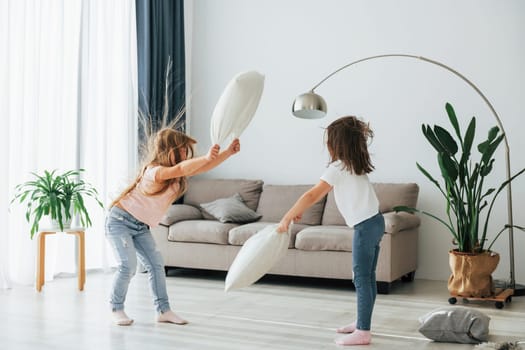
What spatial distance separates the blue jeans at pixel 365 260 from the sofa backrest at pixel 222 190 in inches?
105

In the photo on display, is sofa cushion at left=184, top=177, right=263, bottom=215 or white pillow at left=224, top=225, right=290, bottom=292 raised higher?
sofa cushion at left=184, top=177, right=263, bottom=215

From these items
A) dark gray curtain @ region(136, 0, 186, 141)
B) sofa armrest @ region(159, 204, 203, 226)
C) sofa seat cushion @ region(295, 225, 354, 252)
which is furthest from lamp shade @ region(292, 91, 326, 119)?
dark gray curtain @ region(136, 0, 186, 141)

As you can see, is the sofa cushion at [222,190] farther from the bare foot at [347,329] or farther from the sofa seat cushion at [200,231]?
the bare foot at [347,329]

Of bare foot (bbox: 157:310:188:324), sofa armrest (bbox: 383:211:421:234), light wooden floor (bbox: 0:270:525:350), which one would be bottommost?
light wooden floor (bbox: 0:270:525:350)

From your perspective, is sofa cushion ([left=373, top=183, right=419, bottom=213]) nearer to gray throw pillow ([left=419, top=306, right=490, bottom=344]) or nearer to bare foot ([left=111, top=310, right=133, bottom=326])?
gray throw pillow ([left=419, top=306, right=490, bottom=344])

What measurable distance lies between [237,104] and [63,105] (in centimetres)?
321

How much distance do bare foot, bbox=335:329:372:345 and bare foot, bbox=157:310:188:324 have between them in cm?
93

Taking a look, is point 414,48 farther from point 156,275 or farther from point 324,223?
point 156,275

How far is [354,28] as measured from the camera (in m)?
5.86

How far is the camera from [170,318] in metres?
3.70

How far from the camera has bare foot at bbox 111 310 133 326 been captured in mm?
3629

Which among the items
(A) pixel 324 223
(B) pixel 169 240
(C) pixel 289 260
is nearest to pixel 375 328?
(C) pixel 289 260

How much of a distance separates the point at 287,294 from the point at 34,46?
2.68 m

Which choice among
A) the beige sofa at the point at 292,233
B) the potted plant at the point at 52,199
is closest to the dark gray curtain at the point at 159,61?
the beige sofa at the point at 292,233
